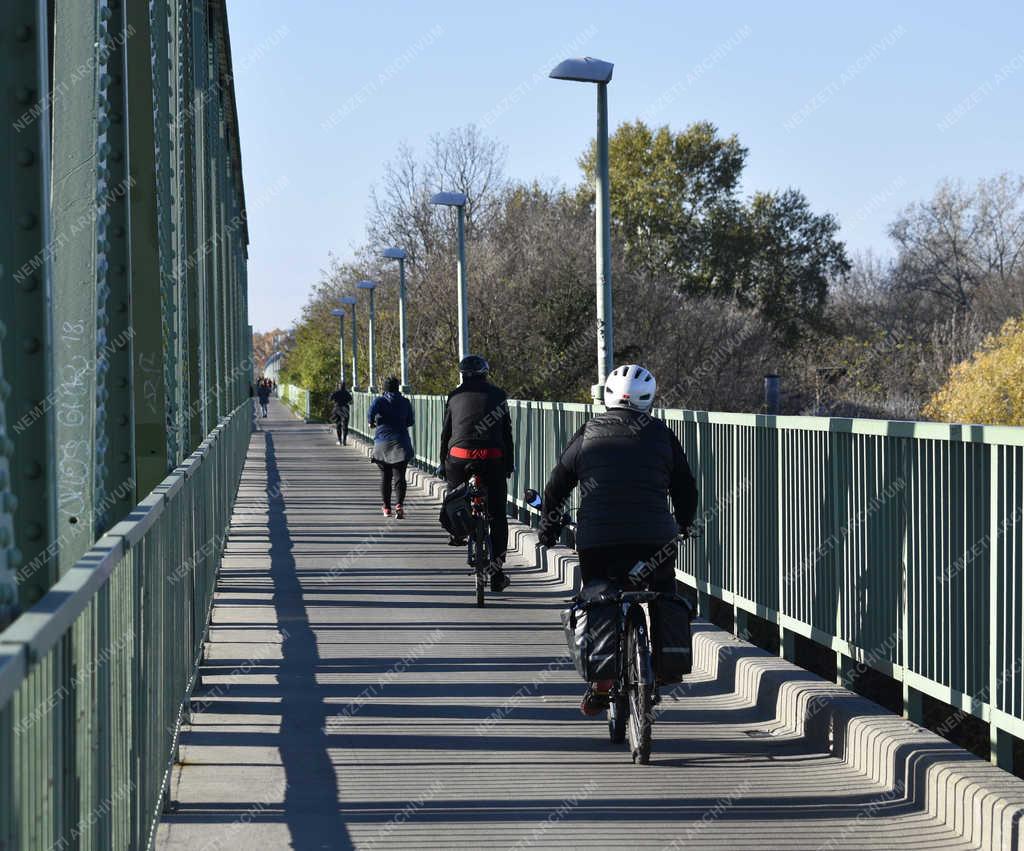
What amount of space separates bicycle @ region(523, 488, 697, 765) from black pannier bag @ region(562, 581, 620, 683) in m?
0.02

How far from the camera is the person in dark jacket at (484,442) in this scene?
1209cm

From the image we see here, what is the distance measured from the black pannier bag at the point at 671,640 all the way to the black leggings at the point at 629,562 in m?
0.14

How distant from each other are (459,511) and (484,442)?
578mm

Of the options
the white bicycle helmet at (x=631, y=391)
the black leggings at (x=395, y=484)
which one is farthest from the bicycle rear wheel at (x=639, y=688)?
the black leggings at (x=395, y=484)

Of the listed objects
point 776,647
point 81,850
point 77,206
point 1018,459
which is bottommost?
point 776,647

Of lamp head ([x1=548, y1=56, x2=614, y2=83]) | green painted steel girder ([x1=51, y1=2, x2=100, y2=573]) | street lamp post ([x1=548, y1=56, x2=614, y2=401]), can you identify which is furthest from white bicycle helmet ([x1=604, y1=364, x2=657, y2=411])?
lamp head ([x1=548, y1=56, x2=614, y2=83])

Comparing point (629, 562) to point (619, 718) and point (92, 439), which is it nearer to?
point (619, 718)

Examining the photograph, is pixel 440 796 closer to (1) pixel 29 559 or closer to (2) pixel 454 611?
(1) pixel 29 559

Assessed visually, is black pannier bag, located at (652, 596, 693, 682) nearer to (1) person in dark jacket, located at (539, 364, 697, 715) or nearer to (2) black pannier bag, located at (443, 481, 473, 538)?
(1) person in dark jacket, located at (539, 364, 697, 715)

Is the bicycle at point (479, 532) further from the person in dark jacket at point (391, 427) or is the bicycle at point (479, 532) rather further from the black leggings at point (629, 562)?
the person in dark jacket at point (391, 427)

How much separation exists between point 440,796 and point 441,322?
40.0 metres

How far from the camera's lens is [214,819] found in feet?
18.8

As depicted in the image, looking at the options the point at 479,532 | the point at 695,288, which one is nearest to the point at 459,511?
the point at 479,532

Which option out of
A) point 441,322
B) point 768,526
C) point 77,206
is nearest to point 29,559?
point 77,206
